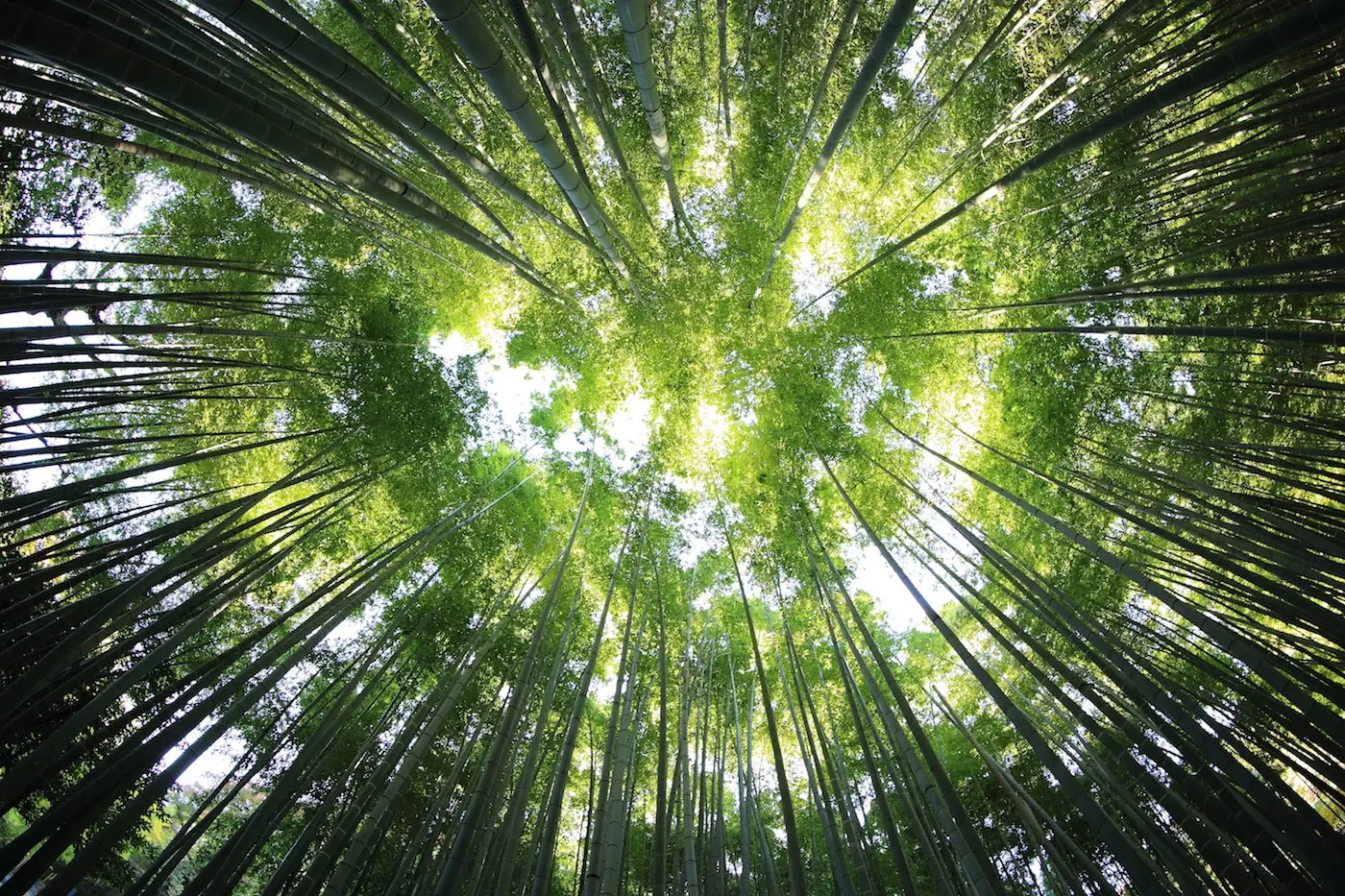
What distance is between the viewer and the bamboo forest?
2820mm

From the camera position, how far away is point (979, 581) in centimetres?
723

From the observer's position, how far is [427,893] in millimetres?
3389

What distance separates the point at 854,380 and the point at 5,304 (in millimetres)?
7082

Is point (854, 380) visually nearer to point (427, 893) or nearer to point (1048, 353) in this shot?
point (1048, 353)

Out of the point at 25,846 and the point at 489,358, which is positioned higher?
the point at 489,358

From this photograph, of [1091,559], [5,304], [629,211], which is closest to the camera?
[5,304]

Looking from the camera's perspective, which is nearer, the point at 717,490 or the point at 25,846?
the point at 25,846

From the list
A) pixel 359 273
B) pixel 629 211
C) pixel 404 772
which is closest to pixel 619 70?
pixel 629 211

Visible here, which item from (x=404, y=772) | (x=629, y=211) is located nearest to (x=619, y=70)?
(x=629, y=211)

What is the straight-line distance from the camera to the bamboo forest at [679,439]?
2820 millimetres

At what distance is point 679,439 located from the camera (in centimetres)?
795

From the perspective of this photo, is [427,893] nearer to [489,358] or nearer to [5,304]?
[5,304]

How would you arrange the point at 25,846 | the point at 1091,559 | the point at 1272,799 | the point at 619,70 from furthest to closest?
the point at 619,70
the point at 1091,559
the point at 25,846
the point at 1272,799

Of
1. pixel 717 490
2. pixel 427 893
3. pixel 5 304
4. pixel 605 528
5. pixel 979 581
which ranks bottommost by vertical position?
pixel 427 893
